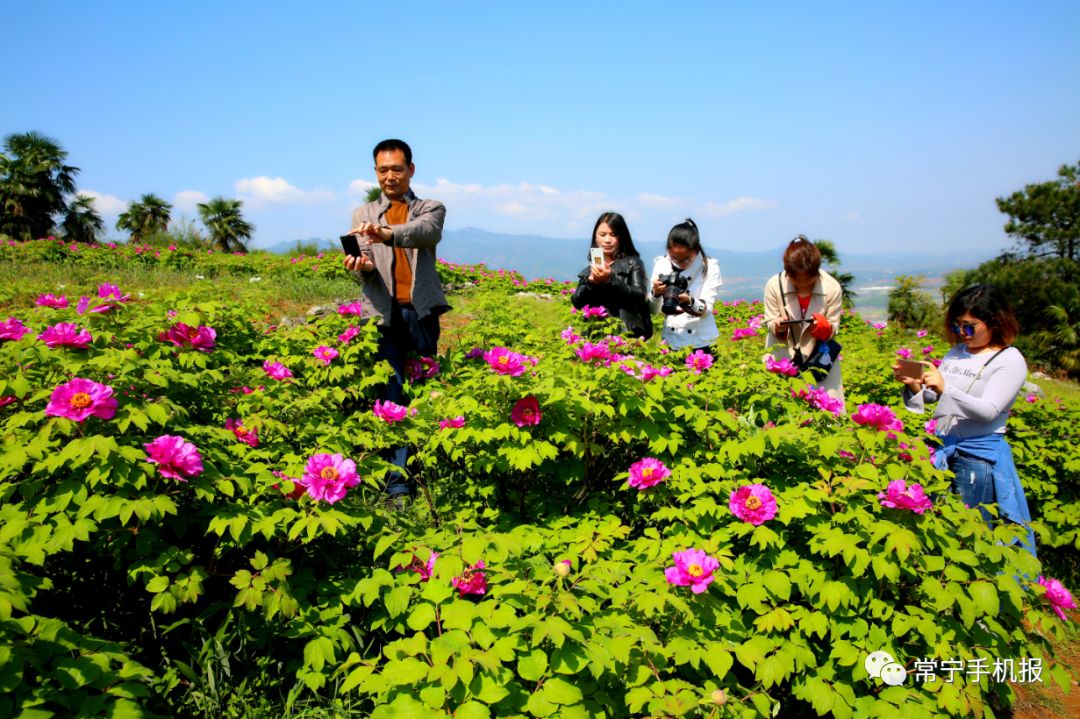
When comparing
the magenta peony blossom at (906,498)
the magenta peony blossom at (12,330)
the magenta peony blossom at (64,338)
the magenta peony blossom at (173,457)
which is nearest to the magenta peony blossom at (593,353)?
the magenta peony blossom at (906,498)

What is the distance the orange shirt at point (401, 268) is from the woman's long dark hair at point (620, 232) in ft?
4.31

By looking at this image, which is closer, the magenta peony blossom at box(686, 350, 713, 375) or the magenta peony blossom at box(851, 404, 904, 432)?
the magenta peony blossom at box(851, 404, 904, 432)

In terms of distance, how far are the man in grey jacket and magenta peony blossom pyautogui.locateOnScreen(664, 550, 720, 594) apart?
2.26m

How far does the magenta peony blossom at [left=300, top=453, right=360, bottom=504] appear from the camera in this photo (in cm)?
188

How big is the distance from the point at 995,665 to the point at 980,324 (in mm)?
1698

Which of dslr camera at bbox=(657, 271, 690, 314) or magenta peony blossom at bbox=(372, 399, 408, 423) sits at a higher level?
dslr camera at bbox=(657, 271, 690, 314)

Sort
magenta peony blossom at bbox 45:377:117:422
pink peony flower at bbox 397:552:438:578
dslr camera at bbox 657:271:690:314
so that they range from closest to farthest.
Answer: magenta peony blossom at bbox 45:377:117:422, pink peony flower at bbox 397:552:438:578, dslr camera at bbox 657:271:690:314

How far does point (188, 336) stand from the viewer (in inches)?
103

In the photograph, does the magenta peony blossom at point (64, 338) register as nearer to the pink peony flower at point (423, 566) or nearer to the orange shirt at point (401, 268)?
the pink peony flower at point (423, 566)

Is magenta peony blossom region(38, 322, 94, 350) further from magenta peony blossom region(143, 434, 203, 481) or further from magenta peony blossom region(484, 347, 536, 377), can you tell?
magenta peony blossom region(484, 347, 536, 377)

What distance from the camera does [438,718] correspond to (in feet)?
4.23

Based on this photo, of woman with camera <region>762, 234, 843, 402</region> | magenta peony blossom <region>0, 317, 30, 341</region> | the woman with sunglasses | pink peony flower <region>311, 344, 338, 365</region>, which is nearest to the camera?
magenta peony blossom <region>0, 317, 30, 341</region>

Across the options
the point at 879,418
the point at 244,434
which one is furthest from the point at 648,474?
the point at 244,434

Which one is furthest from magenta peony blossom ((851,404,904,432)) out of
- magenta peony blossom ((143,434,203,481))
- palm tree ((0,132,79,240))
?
palm tree ((0,132,79,240))
